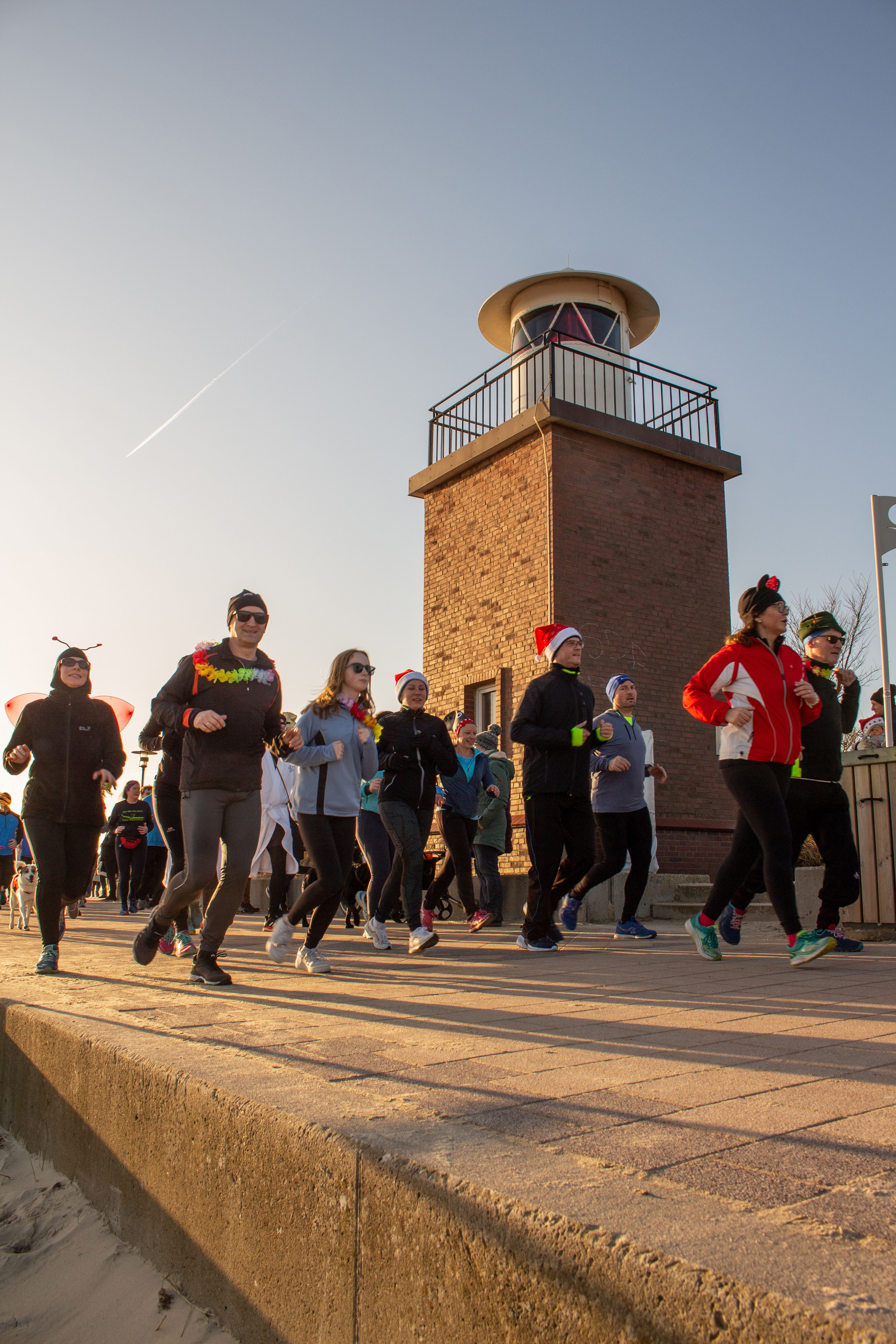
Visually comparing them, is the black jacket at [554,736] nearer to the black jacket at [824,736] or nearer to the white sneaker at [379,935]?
the black jacket at [824,736]

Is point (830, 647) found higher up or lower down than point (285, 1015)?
higher up

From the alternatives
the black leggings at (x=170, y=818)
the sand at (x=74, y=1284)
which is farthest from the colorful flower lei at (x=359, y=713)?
the sand at (x=74, y=1284)

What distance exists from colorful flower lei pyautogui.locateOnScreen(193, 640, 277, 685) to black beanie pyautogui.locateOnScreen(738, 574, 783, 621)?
2.79 metres

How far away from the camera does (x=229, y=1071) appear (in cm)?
244

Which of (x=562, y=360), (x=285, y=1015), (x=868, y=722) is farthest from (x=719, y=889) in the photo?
(x=562, y=360)

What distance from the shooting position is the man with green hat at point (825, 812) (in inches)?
238

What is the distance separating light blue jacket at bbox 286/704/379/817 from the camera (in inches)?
233

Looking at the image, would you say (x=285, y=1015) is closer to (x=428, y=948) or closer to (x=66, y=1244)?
(x=66, y=1244)

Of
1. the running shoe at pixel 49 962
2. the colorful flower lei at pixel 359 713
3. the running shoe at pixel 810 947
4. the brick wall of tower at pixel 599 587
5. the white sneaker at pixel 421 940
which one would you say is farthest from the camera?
the brick wall of tower at pixel 599 587

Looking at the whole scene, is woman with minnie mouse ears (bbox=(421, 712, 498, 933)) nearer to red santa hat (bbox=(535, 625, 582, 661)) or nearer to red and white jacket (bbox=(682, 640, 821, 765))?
red santa hat (bbox=(535, 625, 582, 661))

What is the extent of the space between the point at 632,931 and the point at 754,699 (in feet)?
10.5

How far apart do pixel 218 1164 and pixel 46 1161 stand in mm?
1217

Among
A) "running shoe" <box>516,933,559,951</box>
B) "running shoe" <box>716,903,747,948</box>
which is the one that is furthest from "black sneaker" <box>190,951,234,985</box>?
"running shoe" <box>716,903,747,948</box>

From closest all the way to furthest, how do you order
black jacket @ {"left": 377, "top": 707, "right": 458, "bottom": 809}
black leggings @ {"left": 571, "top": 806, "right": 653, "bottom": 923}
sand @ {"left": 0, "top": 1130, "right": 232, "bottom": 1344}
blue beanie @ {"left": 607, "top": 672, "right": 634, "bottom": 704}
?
sand @ {"left": 0, "top": 1130, "right": 232, "bottom": 1344}, black jacket @ {"left": 377, "top": 707, "right": 458, "bottom": 809}, black leggings @ {"left": 571, "top": 806, "right": 653, "bottom": 923}, blue beanie @ {"left": 607, "top": 672, "right": 634, "bottom": 704}
